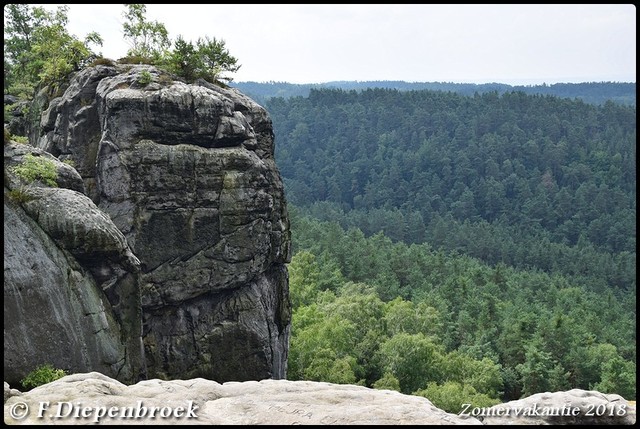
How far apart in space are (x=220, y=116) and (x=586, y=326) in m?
55.0

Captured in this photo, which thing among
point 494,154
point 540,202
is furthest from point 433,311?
point 494,154

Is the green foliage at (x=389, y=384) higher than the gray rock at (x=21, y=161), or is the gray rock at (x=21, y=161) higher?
the gray rock at (x=21, y=161)

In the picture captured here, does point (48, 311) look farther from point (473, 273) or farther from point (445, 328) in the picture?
point (473, 273)

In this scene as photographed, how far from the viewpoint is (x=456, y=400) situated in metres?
36.3

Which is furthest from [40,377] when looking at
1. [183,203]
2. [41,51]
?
[41,51]

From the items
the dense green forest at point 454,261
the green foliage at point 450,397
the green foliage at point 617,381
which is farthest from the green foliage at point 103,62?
the green foliage at point 617,381

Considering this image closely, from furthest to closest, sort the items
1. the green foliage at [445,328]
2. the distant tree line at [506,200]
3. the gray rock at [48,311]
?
the distant tree line at [506,200] < the green foliage at [445,328] < the gray rock at [48,311]

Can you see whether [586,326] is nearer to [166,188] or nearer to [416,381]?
[416,381]

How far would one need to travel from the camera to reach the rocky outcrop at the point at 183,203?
23922 millimetres

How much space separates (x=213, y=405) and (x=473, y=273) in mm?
75598

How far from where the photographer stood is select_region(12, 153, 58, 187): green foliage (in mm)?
17203

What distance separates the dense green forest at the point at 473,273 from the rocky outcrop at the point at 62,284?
66.9 ft

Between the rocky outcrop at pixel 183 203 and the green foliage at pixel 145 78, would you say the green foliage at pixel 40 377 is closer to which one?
the rocky outcrop at pixel 183 203

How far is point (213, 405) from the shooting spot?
40.9 ft
